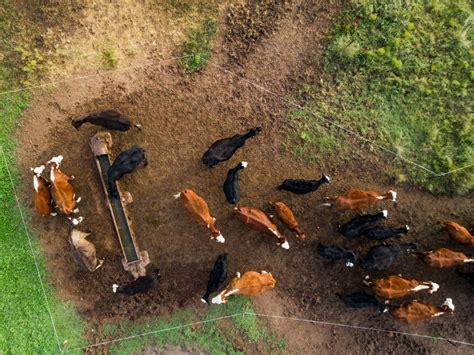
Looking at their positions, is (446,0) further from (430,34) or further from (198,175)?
(198,175)

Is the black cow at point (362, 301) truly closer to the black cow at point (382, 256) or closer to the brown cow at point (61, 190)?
the black cow at point (382, 256)

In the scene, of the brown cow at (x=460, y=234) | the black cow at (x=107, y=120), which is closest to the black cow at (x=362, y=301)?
the brown cow at (x=460, y=234)

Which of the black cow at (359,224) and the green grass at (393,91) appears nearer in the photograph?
the black cow at (359,224)

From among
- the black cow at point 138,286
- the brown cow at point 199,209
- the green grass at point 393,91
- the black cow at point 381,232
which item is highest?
the green grass at point 393,91

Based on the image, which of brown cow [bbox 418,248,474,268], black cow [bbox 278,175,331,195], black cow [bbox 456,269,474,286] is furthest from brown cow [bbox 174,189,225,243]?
black cow [bbox 456,269,474,286]

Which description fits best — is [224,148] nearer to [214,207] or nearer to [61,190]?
[214,207]

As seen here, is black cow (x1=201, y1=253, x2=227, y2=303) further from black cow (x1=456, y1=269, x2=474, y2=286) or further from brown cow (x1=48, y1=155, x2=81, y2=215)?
black cow (x1=456, y1=269, x2=474, y2=286)

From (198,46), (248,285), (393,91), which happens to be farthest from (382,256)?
(198,46)
